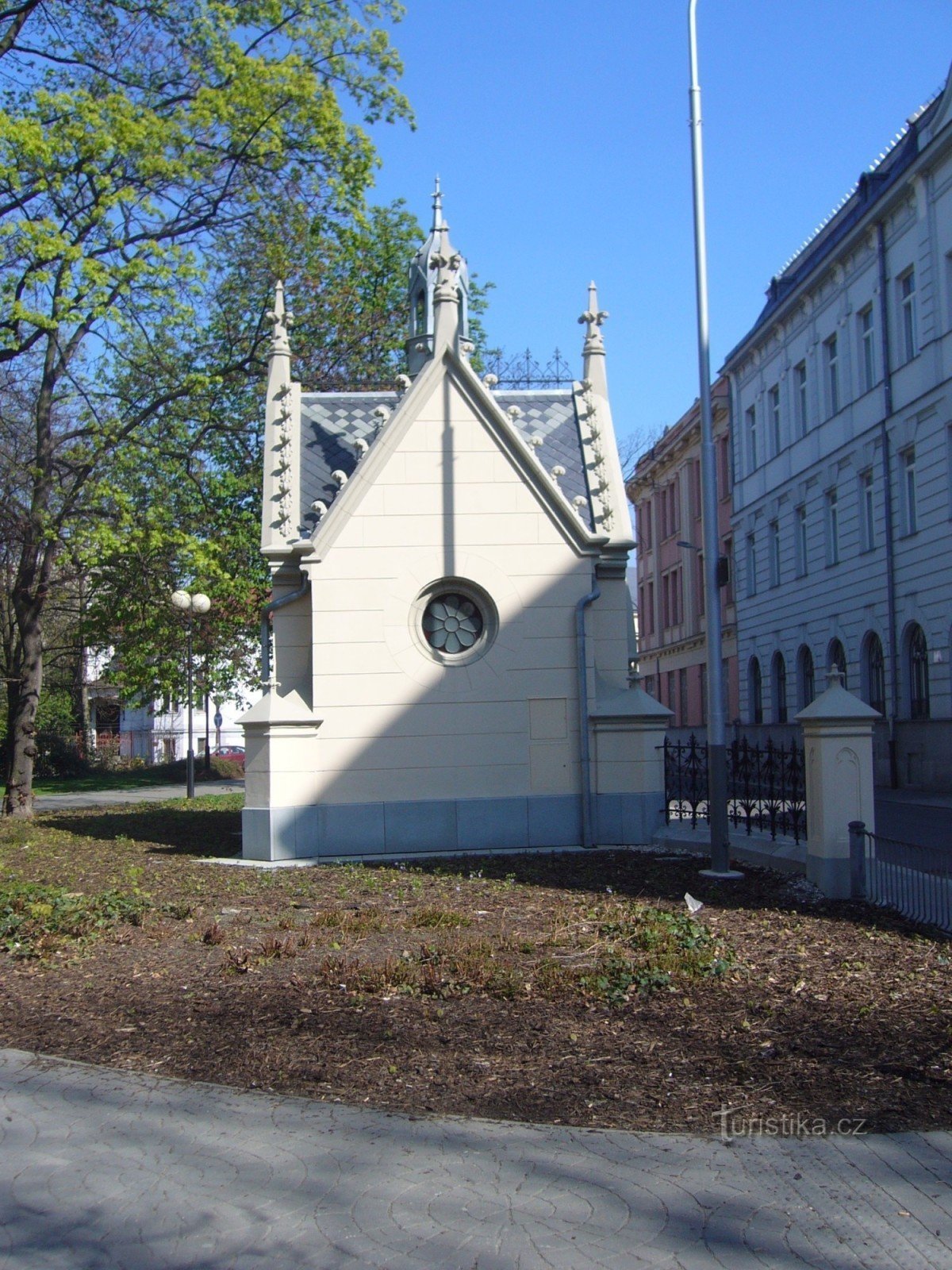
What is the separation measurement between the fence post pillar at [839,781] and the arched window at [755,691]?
34.5 m

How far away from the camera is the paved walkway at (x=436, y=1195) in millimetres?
4133

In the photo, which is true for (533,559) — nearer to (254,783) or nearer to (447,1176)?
(254,783)

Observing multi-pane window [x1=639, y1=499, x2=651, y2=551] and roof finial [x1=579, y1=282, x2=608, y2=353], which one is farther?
multi-pane window [x1=639, y1=499, x2=651, y2=551]

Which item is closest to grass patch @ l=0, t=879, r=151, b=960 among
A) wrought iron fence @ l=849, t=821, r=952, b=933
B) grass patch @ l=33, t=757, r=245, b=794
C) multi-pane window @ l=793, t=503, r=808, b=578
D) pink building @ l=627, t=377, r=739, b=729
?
wrought iron fence @ l=849, t=821, r=952, b=933

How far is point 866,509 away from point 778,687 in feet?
32.5

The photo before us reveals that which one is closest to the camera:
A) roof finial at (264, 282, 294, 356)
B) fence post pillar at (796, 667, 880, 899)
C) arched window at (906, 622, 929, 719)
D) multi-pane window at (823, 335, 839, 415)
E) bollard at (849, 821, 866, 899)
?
bollard at (849, 821, 866, 899)

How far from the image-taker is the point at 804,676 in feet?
135

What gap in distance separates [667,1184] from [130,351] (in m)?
21.5

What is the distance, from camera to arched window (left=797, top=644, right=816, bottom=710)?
40.5 m

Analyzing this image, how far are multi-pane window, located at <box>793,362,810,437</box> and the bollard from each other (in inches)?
1230

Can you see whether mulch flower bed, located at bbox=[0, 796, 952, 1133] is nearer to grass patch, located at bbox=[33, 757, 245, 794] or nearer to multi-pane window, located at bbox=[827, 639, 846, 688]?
multi-pane window, located at bbox=[827, 639, 846, 688]

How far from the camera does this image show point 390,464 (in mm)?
16672

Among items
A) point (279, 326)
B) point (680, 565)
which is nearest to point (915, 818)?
point (279, 326)

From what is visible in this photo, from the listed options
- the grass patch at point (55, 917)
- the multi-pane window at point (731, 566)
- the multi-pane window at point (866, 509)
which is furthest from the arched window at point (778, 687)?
the grass patch at point (55, 917)
